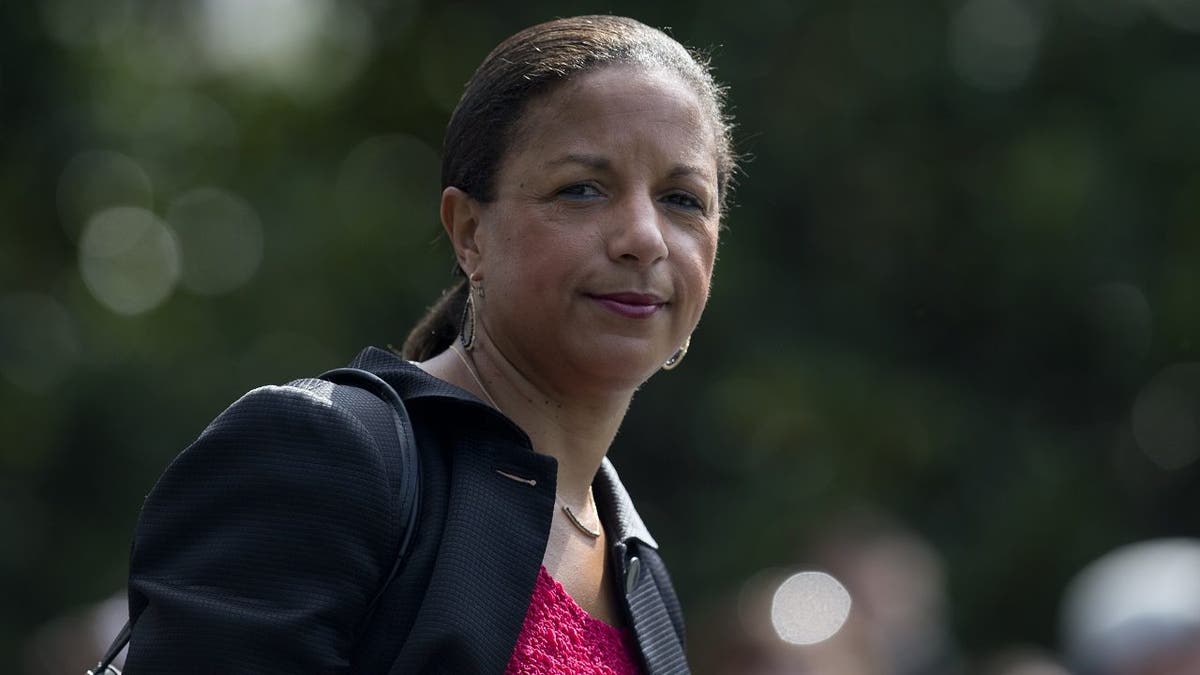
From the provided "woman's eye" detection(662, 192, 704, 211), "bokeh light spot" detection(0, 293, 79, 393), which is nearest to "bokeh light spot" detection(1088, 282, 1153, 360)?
"bokeh light spot" detection(0, 293, 79, 393)

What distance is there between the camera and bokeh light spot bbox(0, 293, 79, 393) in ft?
39.4

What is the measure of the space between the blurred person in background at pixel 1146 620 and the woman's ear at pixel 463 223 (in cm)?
209

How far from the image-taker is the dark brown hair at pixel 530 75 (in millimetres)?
3115

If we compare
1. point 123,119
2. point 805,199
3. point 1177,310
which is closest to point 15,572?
point 123,119

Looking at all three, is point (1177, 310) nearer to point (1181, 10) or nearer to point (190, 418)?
point (1181, 10)

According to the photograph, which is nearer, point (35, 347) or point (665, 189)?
point (665, 189)

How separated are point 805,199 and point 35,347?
16.2 feet

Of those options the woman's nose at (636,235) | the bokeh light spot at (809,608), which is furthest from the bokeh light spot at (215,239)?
the woman's nose at (636,235)

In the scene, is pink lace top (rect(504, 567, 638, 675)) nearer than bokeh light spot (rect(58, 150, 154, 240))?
Yes

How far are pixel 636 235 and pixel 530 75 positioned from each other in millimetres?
336

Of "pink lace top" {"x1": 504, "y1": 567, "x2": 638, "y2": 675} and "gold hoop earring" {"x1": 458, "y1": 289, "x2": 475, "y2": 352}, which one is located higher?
"gold hoop earring" {"x1": 458, "y1": 289, "x2": 475, "y2": 352}

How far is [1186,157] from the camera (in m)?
11.4

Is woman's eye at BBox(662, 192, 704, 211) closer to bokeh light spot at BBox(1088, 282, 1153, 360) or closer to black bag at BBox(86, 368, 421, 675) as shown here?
black bag at BBox(86, 368, 421, 675)

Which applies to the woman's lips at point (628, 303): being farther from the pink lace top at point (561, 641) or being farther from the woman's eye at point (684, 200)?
the pink lace top at point (561, 641)
